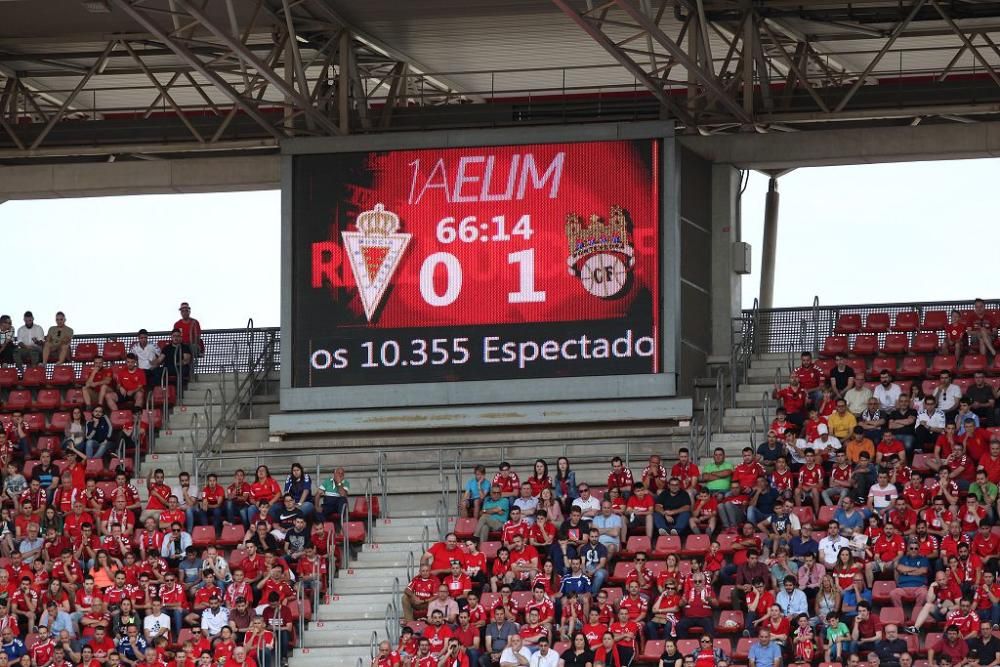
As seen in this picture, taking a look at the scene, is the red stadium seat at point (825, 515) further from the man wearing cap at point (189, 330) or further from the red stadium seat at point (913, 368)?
the man wearing cap at point (189, 330)

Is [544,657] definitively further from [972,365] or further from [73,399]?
[73,399]

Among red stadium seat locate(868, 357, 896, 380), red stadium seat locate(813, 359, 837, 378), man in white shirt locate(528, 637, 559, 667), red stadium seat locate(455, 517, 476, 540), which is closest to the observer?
man in white shirt locate(528, 637, 559, 667)

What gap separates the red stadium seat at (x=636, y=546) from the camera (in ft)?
78.2

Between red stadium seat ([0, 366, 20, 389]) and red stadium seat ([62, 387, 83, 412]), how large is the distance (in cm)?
119

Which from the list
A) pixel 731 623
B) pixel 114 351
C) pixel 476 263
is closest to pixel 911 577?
pixel 731 623

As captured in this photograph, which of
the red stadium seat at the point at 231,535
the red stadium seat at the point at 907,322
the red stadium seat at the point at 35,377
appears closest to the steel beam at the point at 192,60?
the red stadium seat at the point at 35,377

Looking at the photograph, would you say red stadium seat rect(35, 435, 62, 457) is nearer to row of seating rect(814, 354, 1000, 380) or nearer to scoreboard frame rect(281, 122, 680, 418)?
scoreboard frame rect(281, 122, 680, 418)

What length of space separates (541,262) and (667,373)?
2.21 meters

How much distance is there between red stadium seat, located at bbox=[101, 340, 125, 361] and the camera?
1211 inches

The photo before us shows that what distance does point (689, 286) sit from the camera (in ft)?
92.9

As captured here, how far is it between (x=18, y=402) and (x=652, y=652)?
11.9 m

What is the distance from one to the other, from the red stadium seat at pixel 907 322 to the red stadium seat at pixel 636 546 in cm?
621

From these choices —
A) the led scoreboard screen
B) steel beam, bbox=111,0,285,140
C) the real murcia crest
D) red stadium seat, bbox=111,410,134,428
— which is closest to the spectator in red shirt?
the led scoreboard screen

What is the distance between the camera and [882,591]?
2206cm
